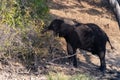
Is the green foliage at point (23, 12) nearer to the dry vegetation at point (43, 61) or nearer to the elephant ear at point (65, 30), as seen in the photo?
the dry vegetation at point (43, 61)

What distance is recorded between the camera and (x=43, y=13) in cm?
1144

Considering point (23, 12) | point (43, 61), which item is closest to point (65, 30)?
point (43, 61)

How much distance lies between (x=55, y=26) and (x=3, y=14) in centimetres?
249

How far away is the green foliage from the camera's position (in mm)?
9602

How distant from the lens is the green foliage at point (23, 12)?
9602 millimetres

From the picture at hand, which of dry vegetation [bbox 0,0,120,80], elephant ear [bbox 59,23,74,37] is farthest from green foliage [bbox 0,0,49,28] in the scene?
elephant ear [bbox 59,23,74,37]

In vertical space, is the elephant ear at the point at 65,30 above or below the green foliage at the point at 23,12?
below

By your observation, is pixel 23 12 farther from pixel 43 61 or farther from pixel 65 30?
pixel 65 30

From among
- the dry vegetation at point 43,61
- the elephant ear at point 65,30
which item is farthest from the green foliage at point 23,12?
the elephant ear at point 65,30

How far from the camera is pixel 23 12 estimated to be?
10.4m

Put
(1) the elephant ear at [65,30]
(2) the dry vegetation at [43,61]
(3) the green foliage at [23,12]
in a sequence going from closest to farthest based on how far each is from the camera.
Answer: (3) the green foliage at [23,12], (2) the dry vegetation at [43,61], (1) the elephant ear at [65,30]

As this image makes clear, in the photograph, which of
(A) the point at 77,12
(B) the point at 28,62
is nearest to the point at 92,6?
(A) the point at 77,12

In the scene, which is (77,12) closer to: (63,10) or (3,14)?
(63,10)

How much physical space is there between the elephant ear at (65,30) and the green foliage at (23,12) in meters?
0.56
